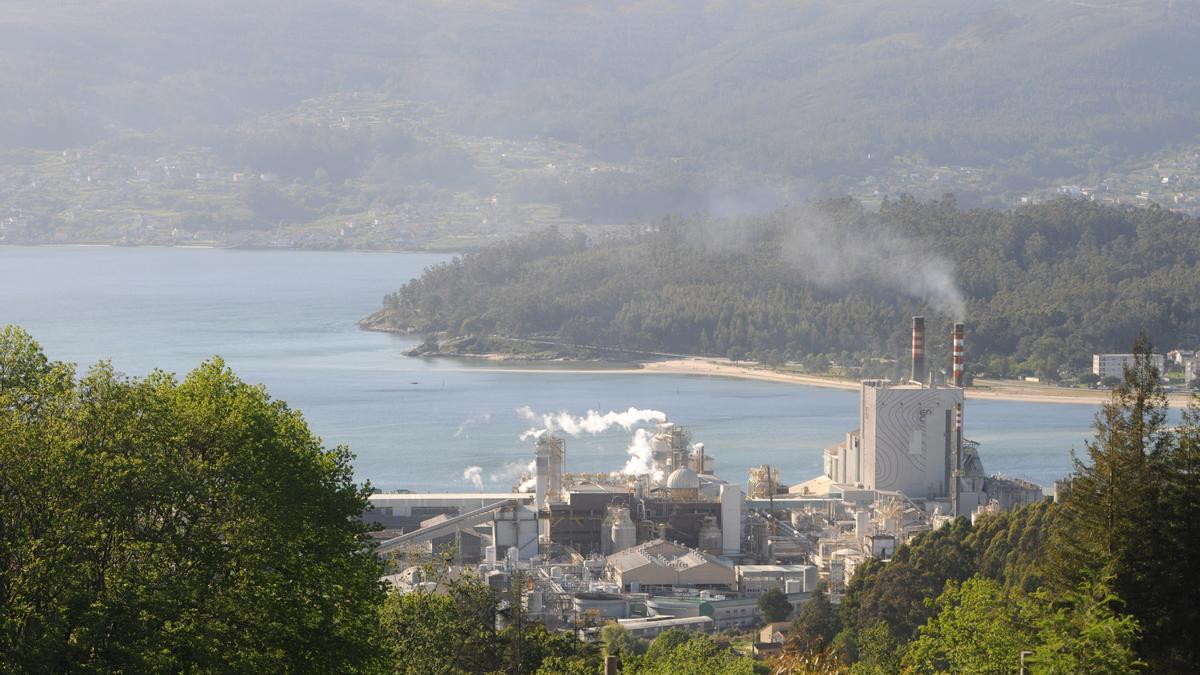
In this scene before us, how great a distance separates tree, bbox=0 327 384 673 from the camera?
4.94 meters

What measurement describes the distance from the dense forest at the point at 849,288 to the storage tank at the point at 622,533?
636 inches

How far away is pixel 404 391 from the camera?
29609 mm

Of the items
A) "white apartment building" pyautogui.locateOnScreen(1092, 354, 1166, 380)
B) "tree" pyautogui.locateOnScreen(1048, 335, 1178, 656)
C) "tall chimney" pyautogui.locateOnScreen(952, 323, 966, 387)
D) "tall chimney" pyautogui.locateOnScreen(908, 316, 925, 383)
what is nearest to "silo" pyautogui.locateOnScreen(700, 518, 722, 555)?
"tall chimney" pyautogui.locateOnScreen(952, 323, 966, 387)

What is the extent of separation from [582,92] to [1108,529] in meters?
86.4

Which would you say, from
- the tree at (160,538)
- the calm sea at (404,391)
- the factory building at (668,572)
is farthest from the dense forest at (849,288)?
the tree at (160,538)

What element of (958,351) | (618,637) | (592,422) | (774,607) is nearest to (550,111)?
(592,422)

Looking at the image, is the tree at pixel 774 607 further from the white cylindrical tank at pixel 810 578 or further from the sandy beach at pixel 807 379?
the sandy beach at pixel 807 379

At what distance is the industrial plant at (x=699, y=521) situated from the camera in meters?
12.7

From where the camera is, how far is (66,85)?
85.4m

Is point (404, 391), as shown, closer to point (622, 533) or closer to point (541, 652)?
point (622, 533)

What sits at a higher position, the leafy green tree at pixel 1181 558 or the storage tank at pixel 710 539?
the leafy green tree at pixel 1181 558

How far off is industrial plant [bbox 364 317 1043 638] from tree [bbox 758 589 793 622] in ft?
0.38

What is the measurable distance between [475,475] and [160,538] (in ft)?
50.2

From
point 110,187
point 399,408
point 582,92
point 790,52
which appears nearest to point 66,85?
point 110,187
